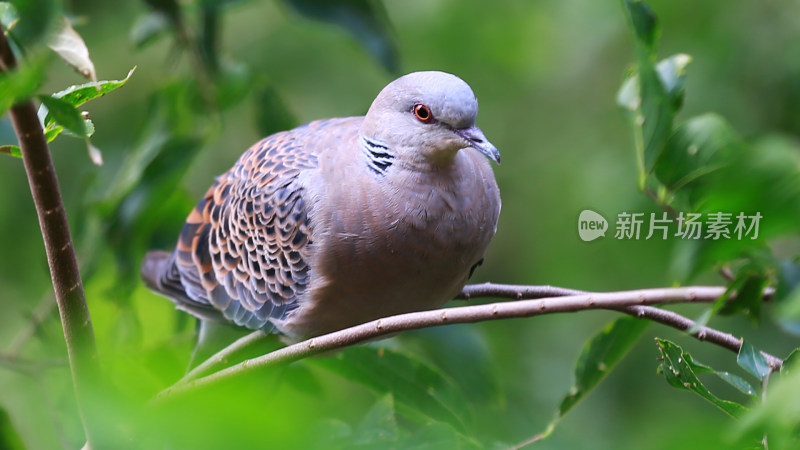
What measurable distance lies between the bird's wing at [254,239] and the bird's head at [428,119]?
11.0 inches

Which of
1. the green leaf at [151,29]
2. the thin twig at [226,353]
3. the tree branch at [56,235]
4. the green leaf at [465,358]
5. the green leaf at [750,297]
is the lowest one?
the green leaf at [465,358]

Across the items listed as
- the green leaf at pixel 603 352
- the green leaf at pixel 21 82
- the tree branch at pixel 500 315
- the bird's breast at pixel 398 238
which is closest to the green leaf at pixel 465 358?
the bird's breast at pixel 398 238

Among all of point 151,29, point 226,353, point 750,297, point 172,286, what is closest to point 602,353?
point 750,297

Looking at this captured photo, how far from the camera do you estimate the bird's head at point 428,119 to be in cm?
182

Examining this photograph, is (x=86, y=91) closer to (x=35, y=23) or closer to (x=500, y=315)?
(x=35, y=23)

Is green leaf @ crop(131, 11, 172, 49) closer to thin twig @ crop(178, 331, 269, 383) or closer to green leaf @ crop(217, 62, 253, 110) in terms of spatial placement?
green leaf @ crop(217, 62, 253, 110)

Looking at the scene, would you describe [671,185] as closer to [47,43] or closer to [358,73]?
[47,43]

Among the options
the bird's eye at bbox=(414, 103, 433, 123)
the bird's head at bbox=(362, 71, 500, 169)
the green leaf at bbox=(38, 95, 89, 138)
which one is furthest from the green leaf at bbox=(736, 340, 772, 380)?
the green leaf at bbox=(38, 95, 89, 138)

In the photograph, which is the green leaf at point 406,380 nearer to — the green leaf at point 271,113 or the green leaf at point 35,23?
the green leaf at point 271,113

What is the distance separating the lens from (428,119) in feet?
6.14

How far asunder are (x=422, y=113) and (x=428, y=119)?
2cm

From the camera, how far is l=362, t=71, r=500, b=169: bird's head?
182cm

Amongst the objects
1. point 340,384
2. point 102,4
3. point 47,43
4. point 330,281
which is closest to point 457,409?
point 330,281

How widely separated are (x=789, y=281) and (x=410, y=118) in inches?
36.0
